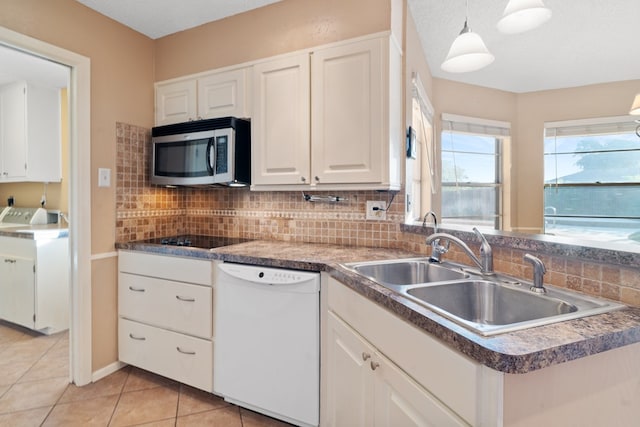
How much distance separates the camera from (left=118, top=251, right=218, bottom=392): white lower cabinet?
5.95ft

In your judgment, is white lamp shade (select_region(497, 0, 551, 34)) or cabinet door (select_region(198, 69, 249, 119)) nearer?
white lamp shade (select_region(497, 0, 551, 34))

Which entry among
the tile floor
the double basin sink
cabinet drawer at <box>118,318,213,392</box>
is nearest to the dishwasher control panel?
the double basin sink

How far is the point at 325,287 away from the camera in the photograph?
1483mm

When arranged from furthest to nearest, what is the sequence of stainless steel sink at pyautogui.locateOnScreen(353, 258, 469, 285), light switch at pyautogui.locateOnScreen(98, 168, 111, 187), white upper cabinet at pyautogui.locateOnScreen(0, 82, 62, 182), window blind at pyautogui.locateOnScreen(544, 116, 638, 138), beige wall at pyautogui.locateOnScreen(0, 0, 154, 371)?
window blind at pyautogui.locateOnScreen(544, 116, 638, 138) < white upper cabinet at pyautogui.locateOnScreen(0, 82, 62, 182) < light switch at pyautogui.locateOnScreen(98, 168, 111, 187) < beige wall at pyautogui.locateOnScreen(0, 0, 154, 371) < stainless steel sink at pyautogui.locateOnScreen(353, 258, 469, 285)

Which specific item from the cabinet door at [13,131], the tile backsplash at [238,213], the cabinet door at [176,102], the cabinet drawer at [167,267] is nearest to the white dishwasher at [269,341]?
the cabinet drawer at [167,267]

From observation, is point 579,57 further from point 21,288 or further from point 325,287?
point 21,288

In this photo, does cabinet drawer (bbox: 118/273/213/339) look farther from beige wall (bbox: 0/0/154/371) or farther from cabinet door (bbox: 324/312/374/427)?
cabinet door (bbox: 324/312/374/427)

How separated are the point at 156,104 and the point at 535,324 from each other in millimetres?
2666

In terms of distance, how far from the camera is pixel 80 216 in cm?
198

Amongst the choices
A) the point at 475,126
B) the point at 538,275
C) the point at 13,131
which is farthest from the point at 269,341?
the point at 13,131

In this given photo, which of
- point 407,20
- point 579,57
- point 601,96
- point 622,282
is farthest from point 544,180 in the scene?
point 622,282

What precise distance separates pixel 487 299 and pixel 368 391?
55 centimetres

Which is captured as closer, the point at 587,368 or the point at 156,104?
the point at 587,368

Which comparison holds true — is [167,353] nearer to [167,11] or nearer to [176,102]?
[176,102]
